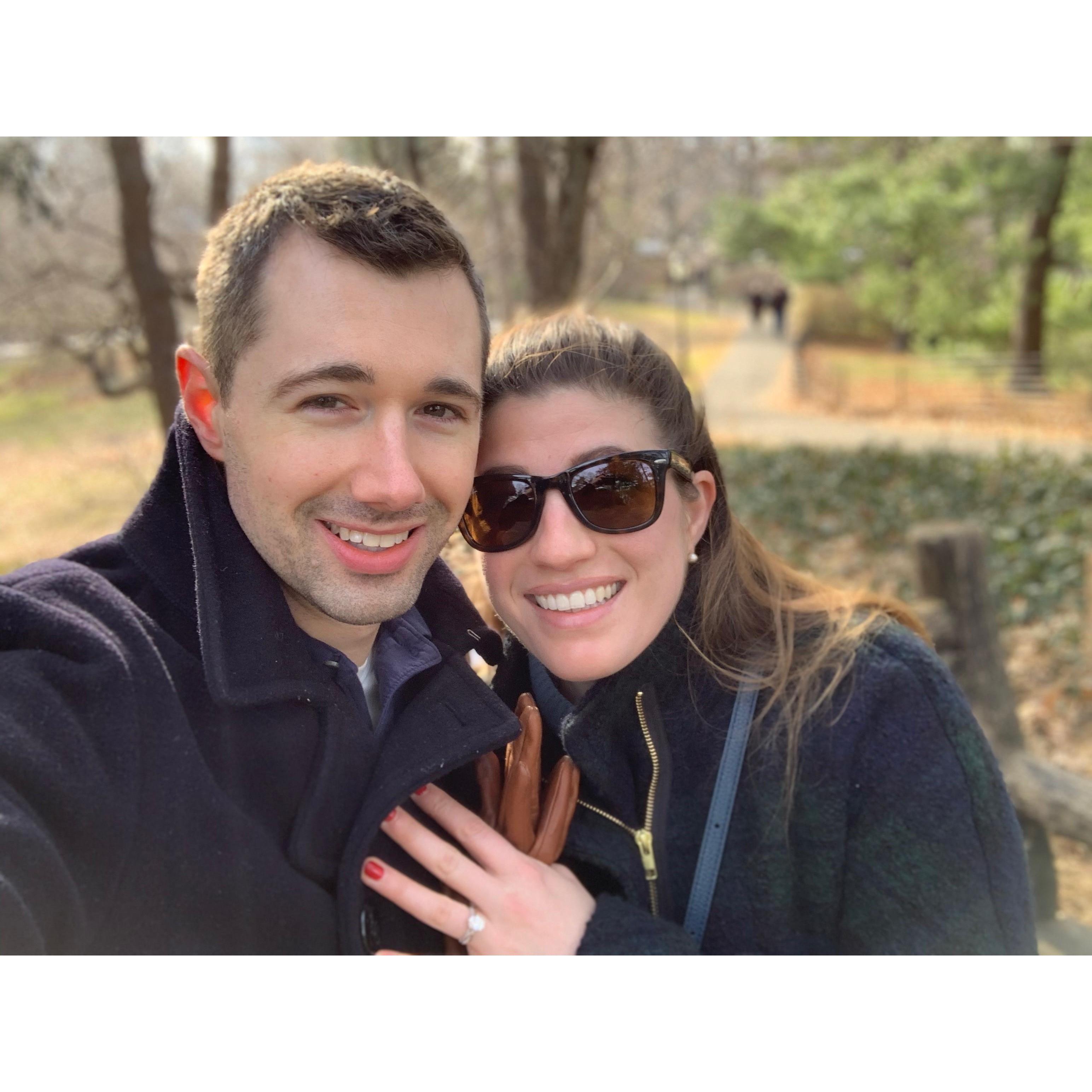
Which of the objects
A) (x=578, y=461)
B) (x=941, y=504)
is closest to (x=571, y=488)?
(x=578, y=461)

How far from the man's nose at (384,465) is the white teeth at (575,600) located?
1.26 ft

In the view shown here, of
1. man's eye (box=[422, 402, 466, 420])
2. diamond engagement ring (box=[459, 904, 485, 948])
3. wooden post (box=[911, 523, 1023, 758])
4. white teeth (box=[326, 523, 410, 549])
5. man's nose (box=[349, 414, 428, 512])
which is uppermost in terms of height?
man's eye (box=[422, 402, 466, 420])

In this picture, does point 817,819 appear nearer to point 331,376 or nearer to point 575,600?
point 575,600

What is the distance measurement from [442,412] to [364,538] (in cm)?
26

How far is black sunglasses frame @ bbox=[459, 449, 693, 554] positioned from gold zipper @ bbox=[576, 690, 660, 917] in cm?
34

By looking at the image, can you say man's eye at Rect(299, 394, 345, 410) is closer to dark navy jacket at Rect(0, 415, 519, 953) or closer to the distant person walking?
dark navy jacket at Rect(0, 415, 519, 953)

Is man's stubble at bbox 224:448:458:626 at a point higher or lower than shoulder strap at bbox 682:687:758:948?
higher

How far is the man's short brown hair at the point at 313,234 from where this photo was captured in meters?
1.44

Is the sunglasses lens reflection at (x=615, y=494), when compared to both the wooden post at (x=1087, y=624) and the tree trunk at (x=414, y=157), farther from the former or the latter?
the tree trunk at (x=414, y=157)

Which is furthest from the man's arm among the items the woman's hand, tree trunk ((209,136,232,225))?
tree trunk ((209,136,232,225))

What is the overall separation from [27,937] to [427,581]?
2.83ft

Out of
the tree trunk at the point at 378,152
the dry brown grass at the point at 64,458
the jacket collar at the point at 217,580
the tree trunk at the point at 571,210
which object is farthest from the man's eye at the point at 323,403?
the dry brown grass at the point at 64,458

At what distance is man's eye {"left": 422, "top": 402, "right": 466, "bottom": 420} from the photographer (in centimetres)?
154
